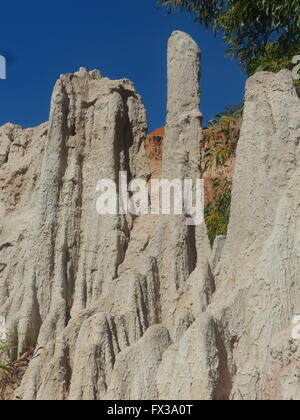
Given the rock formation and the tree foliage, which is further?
the tree foliage

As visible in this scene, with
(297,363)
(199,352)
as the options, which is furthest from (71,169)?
(297,363)

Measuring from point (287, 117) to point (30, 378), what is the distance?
5.08m

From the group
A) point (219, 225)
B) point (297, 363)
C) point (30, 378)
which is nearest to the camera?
point (297, 363)

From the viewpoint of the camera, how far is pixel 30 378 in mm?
11438

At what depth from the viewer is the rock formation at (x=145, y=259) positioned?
885cm

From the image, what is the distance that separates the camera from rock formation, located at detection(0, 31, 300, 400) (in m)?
8.85

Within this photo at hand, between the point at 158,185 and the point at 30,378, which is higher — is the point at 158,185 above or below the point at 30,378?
above

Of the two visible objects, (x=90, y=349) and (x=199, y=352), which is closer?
(x=199, y=352)

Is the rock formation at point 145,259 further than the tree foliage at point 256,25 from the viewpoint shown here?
No

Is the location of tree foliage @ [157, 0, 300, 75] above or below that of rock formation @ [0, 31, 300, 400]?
above

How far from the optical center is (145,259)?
492 inches

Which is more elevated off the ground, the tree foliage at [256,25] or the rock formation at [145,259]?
the tree foliage at [256,25]

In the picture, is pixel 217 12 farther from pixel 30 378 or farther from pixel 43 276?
pixel 30 378

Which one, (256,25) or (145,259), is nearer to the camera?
(145,259)
